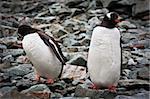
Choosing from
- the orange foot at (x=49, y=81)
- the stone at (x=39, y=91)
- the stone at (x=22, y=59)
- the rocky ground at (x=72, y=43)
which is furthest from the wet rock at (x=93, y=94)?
the stone at (x=22, y=59)

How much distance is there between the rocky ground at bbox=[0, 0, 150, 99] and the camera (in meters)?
3.13

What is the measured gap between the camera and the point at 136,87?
10.8 ft

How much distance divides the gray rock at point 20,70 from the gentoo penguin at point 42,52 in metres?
0.25

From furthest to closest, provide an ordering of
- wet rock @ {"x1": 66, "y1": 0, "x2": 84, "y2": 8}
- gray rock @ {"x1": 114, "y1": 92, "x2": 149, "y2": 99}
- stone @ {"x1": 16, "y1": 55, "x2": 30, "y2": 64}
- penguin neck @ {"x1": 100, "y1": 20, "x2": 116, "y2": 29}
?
wet rock @ {"x1": 66, "y1": 0, "x2": 84, "y2": 8}
stone @ {"x1": 16, "y1": 55, "x2": 30, "y2": 64}
penguin neck @ {"x1": 100, "y1": 20, "x2": 116, "y2": 29}
gray rock @ {"x1": 114, "y1": 92, "x2": 149, "y2": 99}

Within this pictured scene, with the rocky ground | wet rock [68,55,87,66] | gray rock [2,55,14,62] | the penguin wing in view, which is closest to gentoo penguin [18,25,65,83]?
the penguin wing

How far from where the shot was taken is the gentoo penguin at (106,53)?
3.06 metres

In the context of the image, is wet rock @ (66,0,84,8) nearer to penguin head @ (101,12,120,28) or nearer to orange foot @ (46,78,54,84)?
orange foot @ (46,78,54,84)

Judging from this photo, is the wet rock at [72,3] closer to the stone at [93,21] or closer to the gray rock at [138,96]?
the stone at [93,21]

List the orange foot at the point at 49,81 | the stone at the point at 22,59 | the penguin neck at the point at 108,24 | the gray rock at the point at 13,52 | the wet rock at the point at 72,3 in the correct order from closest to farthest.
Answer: the penguin neck at the point at 108,24, the orange foot at the point at 49,81, the stone at the point at 22,59, the gray rock at the point at 13,52, the wet rock at the point at 72,3

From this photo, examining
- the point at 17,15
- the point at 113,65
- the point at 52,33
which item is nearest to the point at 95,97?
the point at 113,65

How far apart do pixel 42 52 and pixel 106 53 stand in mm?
616

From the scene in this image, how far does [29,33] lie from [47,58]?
0.24 metres

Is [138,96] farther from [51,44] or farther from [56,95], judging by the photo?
[51,44]

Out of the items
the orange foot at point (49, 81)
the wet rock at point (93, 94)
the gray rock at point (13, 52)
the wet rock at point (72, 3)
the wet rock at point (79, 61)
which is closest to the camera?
the wet rock at point (93, 94)
